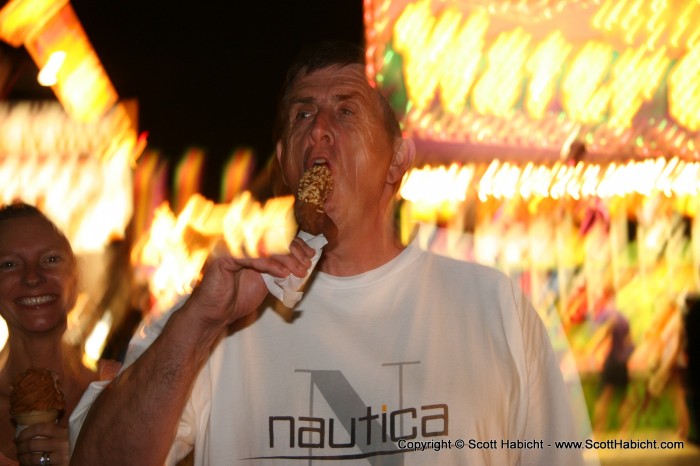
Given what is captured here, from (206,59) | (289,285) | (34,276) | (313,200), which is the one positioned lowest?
(289,285)

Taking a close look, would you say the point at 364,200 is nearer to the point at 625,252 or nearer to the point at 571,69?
the point at 571,69

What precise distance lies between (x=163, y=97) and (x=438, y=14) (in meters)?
5.17

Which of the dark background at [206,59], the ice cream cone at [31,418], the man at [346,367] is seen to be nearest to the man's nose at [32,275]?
the ice cream cone at [31,418]

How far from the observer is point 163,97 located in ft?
42.1

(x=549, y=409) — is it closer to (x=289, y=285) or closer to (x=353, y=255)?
(x=353, y=255)

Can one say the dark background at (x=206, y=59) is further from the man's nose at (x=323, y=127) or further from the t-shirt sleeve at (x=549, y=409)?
the t-shirt sleeve at (x=549, y=409)

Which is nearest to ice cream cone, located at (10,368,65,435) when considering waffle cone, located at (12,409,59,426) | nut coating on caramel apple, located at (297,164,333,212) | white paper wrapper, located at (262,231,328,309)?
waffle cone, located at (12,409,59,426)

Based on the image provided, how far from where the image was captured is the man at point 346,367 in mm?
2367

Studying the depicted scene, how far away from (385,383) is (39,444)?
4.74 ft

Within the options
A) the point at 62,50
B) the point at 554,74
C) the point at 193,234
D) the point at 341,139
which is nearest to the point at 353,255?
the point at 341,139

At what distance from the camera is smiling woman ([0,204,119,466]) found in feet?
14.0

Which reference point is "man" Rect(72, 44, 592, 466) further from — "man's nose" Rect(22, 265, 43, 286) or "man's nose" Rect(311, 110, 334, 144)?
"man's nose" Rect(22, 265, 43, 286)

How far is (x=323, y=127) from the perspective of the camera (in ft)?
9.80

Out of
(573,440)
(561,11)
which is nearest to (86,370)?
(573,440)
